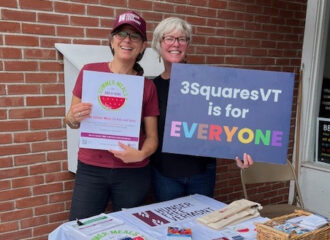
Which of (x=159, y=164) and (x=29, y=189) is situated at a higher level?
(x=159, y=164)

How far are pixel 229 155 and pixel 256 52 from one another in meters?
2.03

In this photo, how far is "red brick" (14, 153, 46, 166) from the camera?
96.5 inches

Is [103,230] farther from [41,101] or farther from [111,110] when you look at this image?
[41,101]

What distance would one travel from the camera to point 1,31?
2.27 m

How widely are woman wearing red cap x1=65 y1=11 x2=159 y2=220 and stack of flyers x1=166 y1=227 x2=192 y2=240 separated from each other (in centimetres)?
42

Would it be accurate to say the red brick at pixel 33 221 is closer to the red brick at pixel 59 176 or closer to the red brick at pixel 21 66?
the red brick at pixel 59 176

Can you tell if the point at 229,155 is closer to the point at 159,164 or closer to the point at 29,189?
the point at 159,164

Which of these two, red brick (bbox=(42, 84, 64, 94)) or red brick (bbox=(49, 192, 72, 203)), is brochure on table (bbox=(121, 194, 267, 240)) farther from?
red brick (bbox=(42, 84, 64, 94))

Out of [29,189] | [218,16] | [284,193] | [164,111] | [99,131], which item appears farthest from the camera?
[284,193]

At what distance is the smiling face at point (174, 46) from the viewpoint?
2.12 m

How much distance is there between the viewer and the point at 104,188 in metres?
2.02

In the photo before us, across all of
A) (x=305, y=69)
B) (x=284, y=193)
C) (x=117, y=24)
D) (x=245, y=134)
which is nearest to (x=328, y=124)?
(x=305, y=69)

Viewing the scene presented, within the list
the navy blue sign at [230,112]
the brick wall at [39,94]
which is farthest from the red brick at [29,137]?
the navy blue sign at [230,112]

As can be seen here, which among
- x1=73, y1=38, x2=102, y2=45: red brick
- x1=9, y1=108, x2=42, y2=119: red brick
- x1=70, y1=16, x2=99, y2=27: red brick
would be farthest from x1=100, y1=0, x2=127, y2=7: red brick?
x1=9, y1=108, x2=42, y2=119: red brick
